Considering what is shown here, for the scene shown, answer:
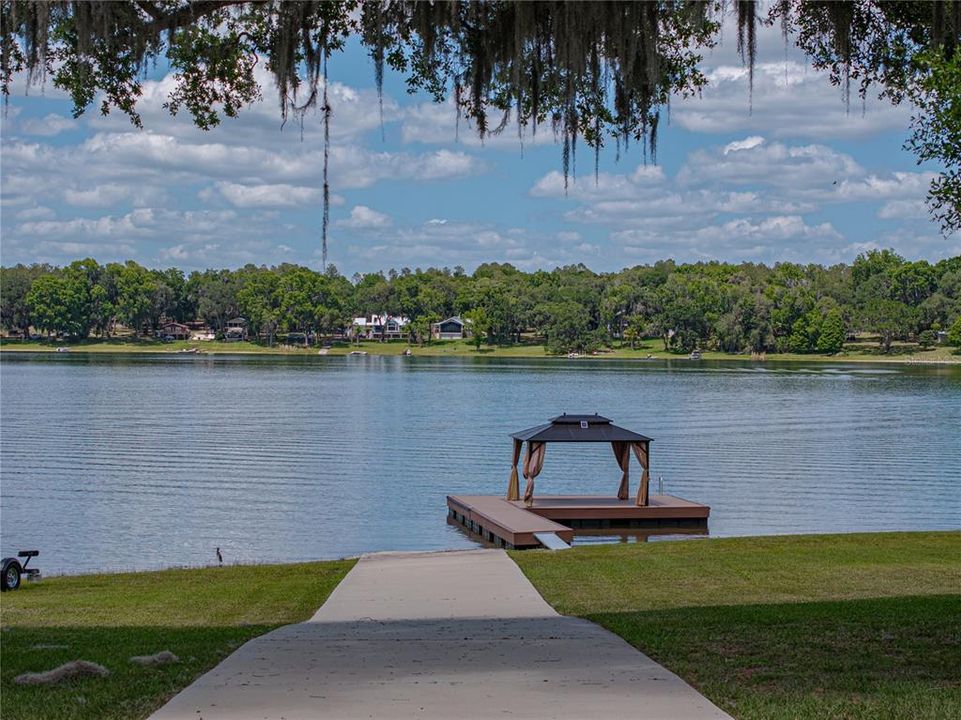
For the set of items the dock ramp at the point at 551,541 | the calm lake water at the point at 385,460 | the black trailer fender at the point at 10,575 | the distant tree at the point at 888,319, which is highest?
the distant tree at the point at 888,319

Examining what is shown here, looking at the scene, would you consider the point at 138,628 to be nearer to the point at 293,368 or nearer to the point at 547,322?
the point at 293,368

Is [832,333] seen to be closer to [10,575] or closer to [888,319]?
[888,319]

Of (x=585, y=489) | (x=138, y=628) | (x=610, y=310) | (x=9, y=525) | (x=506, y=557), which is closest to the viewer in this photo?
(x=138, y=628)

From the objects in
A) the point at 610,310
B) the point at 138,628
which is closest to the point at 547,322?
the point at 610,310

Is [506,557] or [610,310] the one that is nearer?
[506,557]

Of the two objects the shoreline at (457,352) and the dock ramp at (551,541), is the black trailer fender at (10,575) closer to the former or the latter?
the dock ramp at (551,541)

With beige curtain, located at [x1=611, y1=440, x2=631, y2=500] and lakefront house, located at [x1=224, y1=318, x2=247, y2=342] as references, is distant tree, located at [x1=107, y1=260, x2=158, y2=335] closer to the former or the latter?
lakefront house, located at [x1=224, y1=318, x2=247, y2=342]

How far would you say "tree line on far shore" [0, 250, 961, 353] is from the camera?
150250 millimetres

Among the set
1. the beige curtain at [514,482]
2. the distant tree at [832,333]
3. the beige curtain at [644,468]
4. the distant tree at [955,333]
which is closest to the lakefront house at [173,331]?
the distant tree at [832,333]

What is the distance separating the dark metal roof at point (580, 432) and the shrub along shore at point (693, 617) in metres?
7.65

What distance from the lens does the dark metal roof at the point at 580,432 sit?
28.1m

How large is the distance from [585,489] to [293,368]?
335 ft

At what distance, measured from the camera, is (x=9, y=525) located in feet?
93.1

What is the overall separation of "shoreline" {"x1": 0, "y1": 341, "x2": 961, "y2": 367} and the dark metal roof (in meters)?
123
